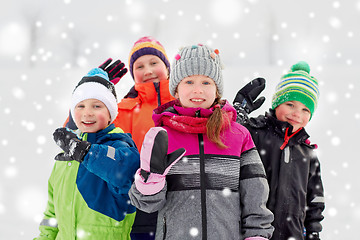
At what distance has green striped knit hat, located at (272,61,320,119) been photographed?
2.92 metres

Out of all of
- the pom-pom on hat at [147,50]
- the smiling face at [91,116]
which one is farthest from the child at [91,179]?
the pom-pom on hat at [147,50]

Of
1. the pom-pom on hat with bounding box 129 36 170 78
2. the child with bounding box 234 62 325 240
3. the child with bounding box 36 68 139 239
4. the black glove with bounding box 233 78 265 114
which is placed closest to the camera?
the child with bounding box 36 68 139 239

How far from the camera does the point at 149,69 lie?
3178 millimetres

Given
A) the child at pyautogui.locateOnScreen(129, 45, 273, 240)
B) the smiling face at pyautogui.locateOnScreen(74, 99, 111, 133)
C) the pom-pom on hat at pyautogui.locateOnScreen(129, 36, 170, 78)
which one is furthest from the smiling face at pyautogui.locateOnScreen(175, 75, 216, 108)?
the pom-pom on hat at pyautogui.locateOnScreen(129, 36, 170, 78)

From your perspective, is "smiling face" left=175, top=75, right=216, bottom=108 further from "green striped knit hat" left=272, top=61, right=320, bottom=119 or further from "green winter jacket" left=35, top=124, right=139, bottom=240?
"green striped knit hat" left=272, top=61, right=320, bottom=119

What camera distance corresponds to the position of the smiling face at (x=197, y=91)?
2.18m

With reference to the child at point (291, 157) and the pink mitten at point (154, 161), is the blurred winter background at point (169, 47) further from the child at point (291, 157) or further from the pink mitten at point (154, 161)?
the pink mitten at point (154, 161)

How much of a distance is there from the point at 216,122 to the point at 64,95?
16.8 ft

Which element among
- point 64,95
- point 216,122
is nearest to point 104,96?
point 216,122

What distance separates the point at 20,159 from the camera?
5.61m

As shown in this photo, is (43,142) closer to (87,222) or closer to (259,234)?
(87,222)

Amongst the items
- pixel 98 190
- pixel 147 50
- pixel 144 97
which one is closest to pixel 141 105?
pixel 144 97

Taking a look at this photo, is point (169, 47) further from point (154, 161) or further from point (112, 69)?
point (154, 161)

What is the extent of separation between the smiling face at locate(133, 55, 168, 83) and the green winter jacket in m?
0.96
